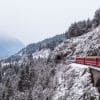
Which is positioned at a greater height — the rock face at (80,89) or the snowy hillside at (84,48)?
the snowy hillside at (84,48)

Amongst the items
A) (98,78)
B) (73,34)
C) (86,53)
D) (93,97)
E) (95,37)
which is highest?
(73,34)

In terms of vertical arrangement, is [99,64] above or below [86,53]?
below

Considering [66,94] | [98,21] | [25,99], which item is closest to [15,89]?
[25,99]

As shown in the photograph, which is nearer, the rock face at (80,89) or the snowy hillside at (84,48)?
the rock face at (80,89)

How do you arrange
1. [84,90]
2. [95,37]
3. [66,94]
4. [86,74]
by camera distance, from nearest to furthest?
[84,90], [86,74], [66,94], [95,37]

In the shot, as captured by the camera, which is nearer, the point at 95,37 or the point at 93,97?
the point at 93,97

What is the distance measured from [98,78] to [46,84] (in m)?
27.6

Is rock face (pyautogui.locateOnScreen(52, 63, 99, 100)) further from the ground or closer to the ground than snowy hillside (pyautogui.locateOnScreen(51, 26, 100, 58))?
closer to the ground

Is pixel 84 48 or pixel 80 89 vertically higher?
pixel 84 48

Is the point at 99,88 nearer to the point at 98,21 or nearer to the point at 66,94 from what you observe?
the point at 66,94

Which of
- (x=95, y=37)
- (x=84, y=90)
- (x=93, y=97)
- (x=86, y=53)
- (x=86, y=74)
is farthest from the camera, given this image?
(x=95, y=37)

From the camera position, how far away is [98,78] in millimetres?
25531

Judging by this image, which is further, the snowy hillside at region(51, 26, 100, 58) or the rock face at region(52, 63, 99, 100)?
the snowy hillside at region(51, 26, 100, 58)

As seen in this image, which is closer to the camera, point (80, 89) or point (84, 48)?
point (80, 89)
